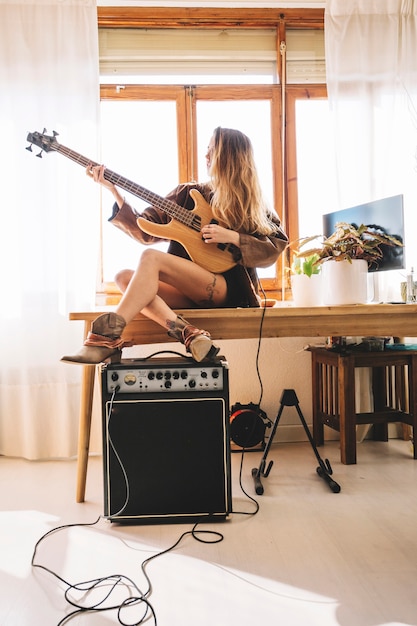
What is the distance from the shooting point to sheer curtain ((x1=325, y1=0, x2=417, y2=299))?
2889 millimetres

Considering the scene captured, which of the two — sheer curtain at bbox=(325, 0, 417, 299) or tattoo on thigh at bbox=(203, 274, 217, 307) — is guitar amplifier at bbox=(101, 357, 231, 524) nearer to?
tattoo on thigh at bbox=(203, 274, 217, 307)

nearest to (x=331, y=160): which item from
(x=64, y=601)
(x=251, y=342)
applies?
(x=251, y=342)

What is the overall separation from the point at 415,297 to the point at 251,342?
2.86ft

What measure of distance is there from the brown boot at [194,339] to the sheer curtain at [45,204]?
968mm

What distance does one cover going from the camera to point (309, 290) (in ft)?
7.60

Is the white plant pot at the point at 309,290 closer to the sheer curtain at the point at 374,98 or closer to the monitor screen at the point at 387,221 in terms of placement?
the monitor screen at the point at 387,221

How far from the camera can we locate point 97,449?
2.78 m

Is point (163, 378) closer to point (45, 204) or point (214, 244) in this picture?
point (214, 244)

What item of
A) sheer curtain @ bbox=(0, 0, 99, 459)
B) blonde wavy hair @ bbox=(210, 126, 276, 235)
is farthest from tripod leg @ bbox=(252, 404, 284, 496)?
sheer curtain @ bbox=(0, 0, 99, 459)

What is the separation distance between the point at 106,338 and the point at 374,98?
77.2 inches

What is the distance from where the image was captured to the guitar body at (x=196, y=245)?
216 centimetres

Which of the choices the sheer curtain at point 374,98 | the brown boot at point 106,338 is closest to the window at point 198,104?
the sheer curtain at point 374,98

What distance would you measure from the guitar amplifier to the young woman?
188mm

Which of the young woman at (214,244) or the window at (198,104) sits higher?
the window at (198,104)
